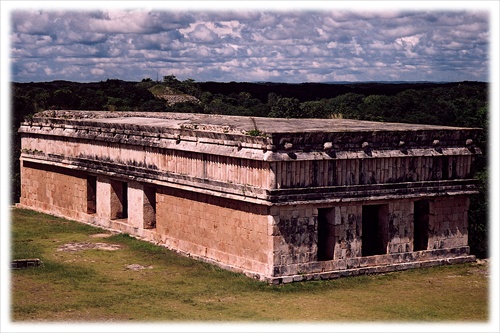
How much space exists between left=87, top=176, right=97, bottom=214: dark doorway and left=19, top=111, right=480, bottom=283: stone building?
2.72 m

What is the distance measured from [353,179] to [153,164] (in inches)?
228

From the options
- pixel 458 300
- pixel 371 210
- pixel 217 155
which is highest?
pixel 217 155

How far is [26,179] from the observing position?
2762 centimetres

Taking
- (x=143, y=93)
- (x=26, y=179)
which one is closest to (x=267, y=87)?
(x=143, y=93)

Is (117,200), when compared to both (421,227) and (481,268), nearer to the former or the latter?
(421,227)

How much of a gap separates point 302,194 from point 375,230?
3.10 metres

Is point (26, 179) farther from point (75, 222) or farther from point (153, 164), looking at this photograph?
point (153, 164)

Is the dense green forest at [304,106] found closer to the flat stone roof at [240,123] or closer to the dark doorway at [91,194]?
the flat stone roof at [240,123]

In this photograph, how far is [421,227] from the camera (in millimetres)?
19000

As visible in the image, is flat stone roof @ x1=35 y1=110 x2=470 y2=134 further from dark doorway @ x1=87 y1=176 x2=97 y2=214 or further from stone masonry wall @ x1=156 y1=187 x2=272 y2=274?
dark doorway @ x1=87 y1=176 x2=97 y2=214

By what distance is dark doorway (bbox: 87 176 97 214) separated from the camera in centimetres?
2427

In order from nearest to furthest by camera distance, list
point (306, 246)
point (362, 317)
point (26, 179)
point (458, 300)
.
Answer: point (362, 317)
point (458, 300)
point (306, 246)
point (26, 179)

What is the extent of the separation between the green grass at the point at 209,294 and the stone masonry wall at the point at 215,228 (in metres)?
0.38

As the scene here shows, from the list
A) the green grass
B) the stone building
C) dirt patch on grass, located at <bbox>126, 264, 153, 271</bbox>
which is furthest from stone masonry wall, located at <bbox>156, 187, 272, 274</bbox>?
dirt patch on grass, located at <bbox>126, 264, 153, 271</bbox>
